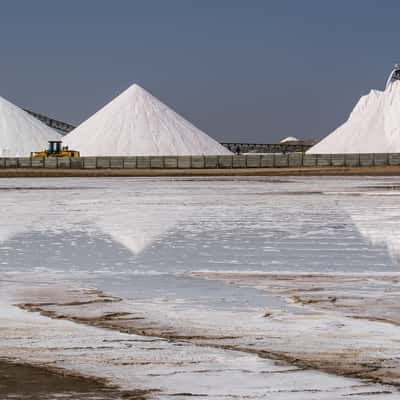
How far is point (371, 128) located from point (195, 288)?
185 ft

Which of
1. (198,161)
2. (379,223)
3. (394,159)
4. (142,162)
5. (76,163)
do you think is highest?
(394,159)

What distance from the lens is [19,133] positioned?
276ft

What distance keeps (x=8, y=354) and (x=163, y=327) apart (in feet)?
3.89

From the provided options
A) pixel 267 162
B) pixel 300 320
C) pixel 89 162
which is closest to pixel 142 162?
pixel 89 162

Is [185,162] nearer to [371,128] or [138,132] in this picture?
[138,132]

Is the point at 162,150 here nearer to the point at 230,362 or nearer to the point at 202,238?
the point at 202,238

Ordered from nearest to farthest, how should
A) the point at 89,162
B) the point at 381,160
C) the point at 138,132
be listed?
the point at 381,160
the point at 89,162
the point at 138,132

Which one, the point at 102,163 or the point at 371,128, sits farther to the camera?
the point at 371,128

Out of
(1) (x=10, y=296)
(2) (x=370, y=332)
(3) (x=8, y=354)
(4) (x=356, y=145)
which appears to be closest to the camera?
(3) (x=8, y=354)

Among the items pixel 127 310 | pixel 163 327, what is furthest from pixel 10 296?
pixel 163 327

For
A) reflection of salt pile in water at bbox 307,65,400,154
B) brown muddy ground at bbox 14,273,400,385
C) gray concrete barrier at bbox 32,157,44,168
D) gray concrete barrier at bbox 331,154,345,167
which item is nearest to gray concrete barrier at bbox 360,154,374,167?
gray concrete barrier at bbox 331,154,345,167

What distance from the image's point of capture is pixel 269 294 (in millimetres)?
7770

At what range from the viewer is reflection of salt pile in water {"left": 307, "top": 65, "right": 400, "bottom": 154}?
200 ft

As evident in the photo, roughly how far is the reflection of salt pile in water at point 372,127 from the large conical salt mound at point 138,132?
909cm
